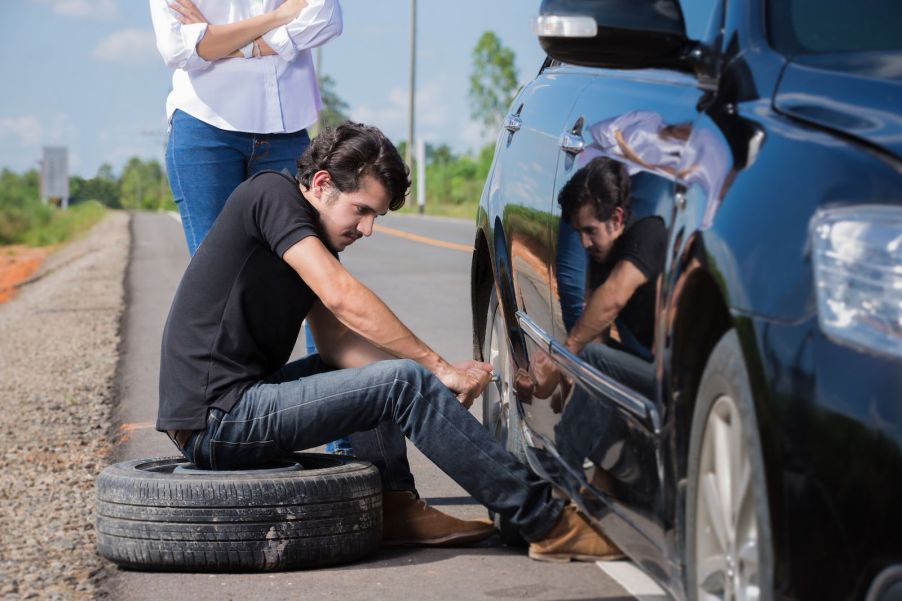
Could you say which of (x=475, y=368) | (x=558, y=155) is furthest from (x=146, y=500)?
(x=558, y=155)

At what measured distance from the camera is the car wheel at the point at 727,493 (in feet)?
8.02

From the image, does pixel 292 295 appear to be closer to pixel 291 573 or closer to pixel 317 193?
pixel 317 193

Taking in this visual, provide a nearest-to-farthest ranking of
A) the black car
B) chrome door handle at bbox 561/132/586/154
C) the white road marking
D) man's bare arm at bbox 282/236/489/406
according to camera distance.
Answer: the black car
chrome door handle at bbox 561/132/586/154
the white road marking
man's bare arm at bbox 282/236/489/406

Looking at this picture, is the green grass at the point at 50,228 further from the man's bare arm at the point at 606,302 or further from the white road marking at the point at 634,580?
the man's bare arm at the point at 606,302

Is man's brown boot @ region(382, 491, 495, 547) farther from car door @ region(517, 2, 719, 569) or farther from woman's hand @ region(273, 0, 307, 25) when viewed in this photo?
woman's hand @ region(273, 0, 307, 25)

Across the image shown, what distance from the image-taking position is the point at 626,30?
3.13m

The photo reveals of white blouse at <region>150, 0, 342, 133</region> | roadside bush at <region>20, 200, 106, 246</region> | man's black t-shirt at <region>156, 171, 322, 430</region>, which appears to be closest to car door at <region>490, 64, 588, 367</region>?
man's black t-shirt at <region>156, 171, 322, 430</region>

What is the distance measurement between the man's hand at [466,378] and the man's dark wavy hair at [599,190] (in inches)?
37.4

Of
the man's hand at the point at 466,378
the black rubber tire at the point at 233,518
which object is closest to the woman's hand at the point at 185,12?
the man's hand at the point at 466,378

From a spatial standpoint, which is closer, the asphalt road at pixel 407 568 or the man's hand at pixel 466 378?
the asphalt road at pixel 407 568

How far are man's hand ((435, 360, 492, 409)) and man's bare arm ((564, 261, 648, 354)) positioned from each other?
99 cm

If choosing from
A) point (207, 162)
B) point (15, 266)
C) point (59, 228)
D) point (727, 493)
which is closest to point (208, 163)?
point (207, 162)

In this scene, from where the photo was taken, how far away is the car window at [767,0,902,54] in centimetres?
299

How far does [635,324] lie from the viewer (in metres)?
3.08
